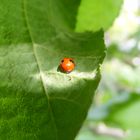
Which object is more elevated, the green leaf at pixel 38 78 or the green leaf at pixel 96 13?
the green leaf at pixel 96 13

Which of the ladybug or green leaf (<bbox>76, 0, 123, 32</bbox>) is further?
green leaf (<bbox>76, 0, 123, 32</bbox>)

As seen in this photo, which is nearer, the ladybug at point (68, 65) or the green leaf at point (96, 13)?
the ladybug at point (68, 65)

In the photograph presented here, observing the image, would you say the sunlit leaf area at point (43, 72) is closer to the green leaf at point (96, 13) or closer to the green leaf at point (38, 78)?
the green leaf at point (38, 78)

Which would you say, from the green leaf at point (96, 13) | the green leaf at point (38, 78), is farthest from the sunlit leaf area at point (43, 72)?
the green leaf at point (96, 13)

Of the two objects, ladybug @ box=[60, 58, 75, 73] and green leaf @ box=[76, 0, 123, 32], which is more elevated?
green leaf @ box=[76, 0, 123, 32]

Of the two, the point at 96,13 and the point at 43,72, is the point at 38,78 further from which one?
the point at 96,13

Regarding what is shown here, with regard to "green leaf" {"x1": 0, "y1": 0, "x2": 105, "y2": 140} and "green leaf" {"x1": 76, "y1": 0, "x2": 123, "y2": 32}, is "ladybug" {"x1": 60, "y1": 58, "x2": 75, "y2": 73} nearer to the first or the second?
"green leaf" {"x1": 0, "y1": 0, "x2": 105, "y2": 140}

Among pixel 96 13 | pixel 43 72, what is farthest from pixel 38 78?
pixel 96 13

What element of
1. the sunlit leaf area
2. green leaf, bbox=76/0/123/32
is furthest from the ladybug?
green leaf, bbox=76/0/123/32
